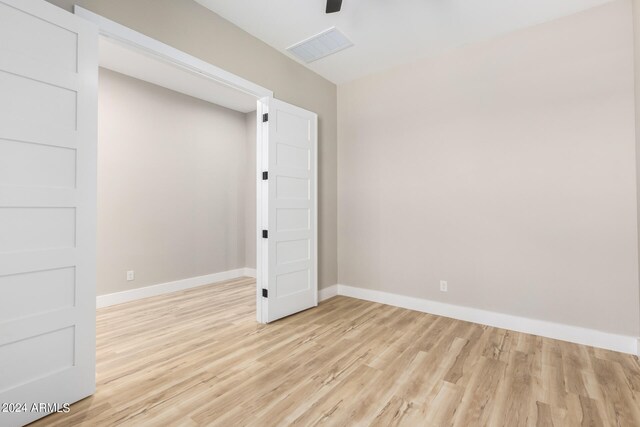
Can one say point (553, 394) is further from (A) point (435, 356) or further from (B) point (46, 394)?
(B) point (46, 394)

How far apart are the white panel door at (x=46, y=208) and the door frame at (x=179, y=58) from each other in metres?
0.18

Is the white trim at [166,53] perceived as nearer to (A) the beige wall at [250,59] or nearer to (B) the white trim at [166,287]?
(A) the beige wall at [250,59]

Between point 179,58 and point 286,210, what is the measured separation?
5.61 ft

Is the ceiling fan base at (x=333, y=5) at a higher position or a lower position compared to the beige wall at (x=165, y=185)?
higher

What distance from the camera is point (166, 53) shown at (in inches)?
95.0

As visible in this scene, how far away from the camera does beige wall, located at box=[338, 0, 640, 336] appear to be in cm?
260

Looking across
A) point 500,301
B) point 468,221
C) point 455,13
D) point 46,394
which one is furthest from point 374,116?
point 46,394

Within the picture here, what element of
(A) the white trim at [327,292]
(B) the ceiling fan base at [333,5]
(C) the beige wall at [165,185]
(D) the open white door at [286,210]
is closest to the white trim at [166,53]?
(D) the open white door at [286,210]

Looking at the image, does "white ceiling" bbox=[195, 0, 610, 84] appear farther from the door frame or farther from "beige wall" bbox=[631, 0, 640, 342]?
the door frame

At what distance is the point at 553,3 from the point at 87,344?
14.5 ft

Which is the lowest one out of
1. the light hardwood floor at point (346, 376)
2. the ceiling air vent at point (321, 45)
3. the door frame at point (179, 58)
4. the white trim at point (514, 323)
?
the light hardwood floor at point (346, 376)

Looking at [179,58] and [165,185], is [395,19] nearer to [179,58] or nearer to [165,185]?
[179,58]

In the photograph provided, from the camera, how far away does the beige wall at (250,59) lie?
226 cm

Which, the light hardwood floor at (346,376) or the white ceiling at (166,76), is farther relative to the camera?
the white ceiling at (166,76)
